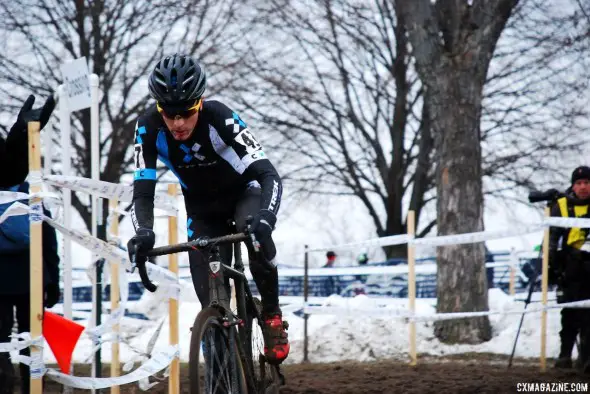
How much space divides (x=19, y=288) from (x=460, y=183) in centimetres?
820

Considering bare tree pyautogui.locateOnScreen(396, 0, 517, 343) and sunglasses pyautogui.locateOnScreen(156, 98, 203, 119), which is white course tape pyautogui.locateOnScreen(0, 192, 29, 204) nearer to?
sunglasses pyautogui.locateOnScreen(156, 98, 203, 119)

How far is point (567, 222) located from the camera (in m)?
9.35

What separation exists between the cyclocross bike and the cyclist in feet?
0.51

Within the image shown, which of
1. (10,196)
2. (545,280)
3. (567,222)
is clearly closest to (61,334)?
(10,196)

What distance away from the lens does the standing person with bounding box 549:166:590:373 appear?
951 cm

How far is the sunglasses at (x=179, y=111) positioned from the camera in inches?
209

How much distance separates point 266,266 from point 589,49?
33.1ft

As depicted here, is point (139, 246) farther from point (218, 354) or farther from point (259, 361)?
point (259, 361)

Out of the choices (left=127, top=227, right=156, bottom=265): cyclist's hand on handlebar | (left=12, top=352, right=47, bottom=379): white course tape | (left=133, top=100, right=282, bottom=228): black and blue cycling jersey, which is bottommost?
(left=12, top=352, right=47, bottom=379): white course tape

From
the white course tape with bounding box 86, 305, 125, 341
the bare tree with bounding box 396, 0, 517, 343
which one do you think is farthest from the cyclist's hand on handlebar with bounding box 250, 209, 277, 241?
the bare tree with bounding box 396, 0, 517, 343

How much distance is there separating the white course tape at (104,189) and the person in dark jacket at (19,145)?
0.42 metres

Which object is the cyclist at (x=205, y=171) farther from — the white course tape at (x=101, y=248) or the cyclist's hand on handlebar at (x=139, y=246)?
the white course tape at (x=101, y=248)

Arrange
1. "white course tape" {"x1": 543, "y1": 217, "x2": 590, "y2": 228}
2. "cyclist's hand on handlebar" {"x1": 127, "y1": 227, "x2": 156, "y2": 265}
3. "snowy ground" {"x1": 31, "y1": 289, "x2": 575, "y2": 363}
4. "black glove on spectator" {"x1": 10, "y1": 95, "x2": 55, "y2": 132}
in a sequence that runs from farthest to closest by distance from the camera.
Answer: "snowy ground" {"x1": 31, "y1": 289, "x2": 575, "y2": 363} < "white course tape" {"x1": 543, "y1": 217, "x2": 590, "y2": 228} < "black glove on spectator" {"x1": 10, "y1": 95, "x2": 55, "y2": 132} < "cyclist's hand on handlebar" {"x1": 127, "y1": 227, "x2": 156, "y2": 265}

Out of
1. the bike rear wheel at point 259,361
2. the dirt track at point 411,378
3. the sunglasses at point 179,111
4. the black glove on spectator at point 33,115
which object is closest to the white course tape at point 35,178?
the black glove on spectator at point 33,115
